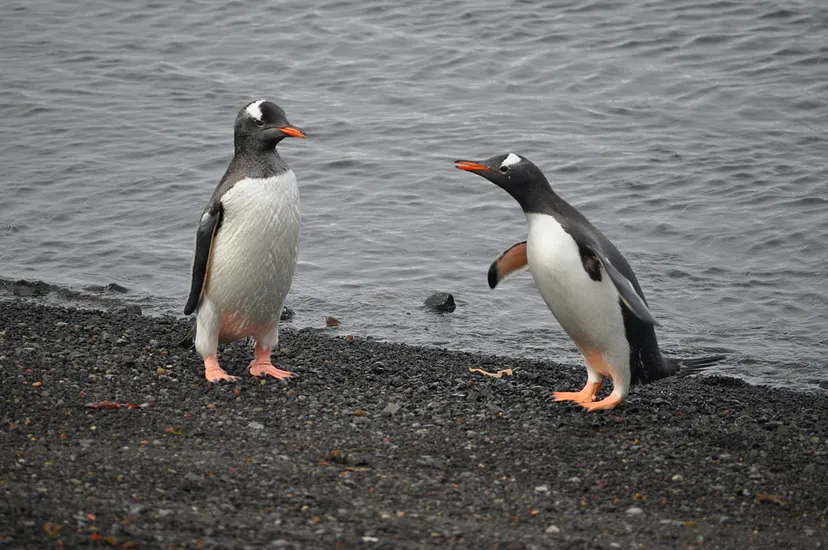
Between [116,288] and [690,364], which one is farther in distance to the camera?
[116,288]

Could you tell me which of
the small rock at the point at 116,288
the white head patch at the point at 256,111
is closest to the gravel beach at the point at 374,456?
the white head patch at the point at 256,111

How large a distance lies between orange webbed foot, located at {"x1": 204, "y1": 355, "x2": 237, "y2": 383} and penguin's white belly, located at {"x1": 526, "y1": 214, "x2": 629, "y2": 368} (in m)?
1.84

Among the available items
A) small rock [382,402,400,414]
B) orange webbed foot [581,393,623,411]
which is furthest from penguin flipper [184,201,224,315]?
orange webbed foot [581,393,623,411]

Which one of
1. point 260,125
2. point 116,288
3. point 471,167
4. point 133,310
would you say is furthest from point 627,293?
point 116,288

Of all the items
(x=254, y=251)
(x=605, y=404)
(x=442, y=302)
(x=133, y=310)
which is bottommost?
(x=442, y=302)

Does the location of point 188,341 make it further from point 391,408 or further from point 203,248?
point 391,408

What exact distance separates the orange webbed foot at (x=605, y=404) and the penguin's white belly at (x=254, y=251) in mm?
1880

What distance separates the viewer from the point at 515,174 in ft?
20.4

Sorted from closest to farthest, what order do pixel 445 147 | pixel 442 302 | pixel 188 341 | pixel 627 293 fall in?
pixel 627 293, pixel 188 341, pixel 442 302, pixel 445 147

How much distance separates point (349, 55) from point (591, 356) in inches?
456

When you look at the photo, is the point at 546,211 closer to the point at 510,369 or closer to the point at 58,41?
the point at 510,369

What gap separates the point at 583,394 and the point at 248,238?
6.86 feet

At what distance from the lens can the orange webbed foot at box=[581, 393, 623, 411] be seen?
613 centimetres

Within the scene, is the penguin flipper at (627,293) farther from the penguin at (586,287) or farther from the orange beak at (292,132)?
the orange beak at (292,132)
